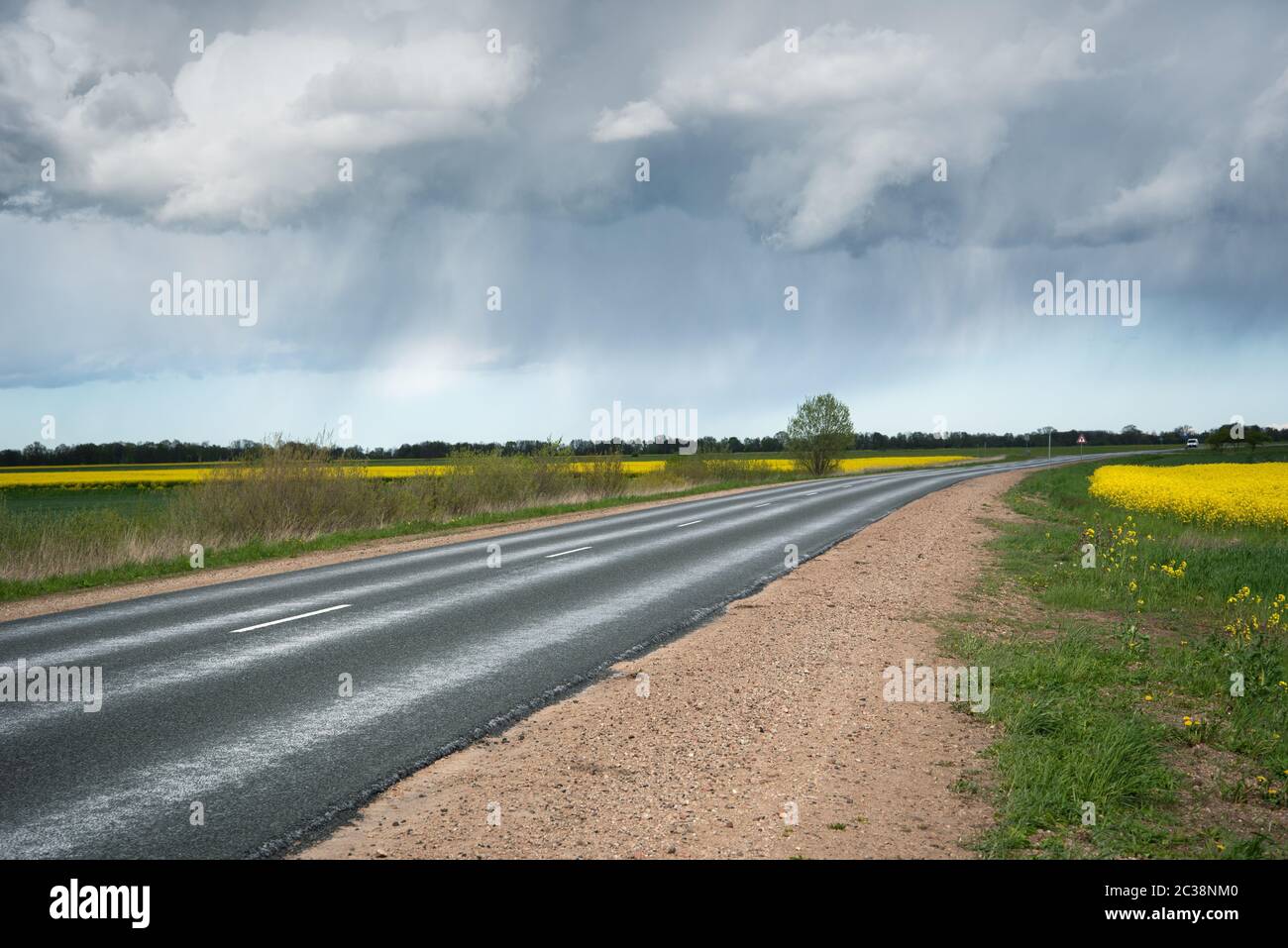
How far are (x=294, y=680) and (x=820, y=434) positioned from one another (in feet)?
214

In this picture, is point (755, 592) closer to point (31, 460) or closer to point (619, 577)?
point (619, 577)

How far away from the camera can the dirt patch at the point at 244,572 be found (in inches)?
476

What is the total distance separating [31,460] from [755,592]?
103 metres

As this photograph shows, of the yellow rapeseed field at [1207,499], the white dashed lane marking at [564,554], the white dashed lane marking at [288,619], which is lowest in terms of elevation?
the white dashed lane marking at [288,619]

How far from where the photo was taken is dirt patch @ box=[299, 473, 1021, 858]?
418 centimetres

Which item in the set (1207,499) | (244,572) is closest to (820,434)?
(1207,499)

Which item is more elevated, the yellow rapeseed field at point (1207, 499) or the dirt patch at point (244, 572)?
the yellow rapeseed field at point (1207, 499)

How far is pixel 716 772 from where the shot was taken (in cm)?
516

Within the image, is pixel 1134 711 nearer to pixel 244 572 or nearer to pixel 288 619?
pixel 288 619

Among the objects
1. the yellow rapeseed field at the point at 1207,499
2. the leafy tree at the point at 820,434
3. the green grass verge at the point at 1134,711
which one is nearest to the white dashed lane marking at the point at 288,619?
the green grass verge at the point at 1134,711

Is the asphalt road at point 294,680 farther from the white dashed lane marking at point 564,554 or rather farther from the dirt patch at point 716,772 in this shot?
the white dashed lane marking at point 564,554

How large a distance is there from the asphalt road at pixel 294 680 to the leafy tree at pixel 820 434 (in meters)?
55.3

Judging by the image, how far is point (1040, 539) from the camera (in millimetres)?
17125
